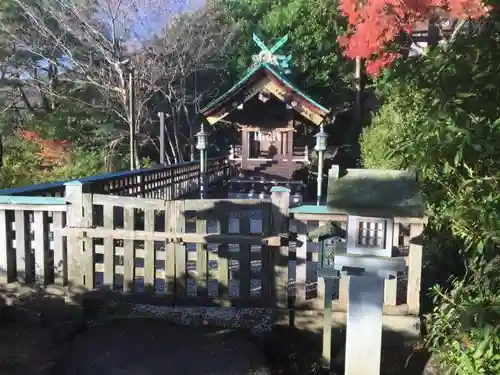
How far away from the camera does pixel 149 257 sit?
190 inches

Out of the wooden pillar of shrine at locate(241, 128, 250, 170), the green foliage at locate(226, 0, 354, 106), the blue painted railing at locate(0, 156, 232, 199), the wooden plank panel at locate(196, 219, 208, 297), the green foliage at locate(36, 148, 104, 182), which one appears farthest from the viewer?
the green foliage at locate(226, 0, 354, 106)

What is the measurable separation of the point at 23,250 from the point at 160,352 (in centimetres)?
185

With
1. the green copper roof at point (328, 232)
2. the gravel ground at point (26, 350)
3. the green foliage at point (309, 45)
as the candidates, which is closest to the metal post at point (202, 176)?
the green foliage at point (309, 45)

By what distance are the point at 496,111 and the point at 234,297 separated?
2.87m

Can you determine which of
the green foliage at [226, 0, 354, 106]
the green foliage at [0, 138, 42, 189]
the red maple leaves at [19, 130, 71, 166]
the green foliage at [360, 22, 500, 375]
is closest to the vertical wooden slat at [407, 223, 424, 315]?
the green foliage at [360, 22, 500, 375]

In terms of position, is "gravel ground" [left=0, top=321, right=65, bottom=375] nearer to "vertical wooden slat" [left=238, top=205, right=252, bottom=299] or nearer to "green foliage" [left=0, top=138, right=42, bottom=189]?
"vertical wooden slat" [left=238, top=205, right=252, bottom=299]

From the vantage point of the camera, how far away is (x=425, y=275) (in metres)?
5.62

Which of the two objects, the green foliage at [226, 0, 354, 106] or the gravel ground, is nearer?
the gravel ground

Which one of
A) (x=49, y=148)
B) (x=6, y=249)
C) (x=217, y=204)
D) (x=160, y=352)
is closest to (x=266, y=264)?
(x=217, y=204)

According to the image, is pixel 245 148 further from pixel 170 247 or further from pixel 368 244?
pixel 368 244

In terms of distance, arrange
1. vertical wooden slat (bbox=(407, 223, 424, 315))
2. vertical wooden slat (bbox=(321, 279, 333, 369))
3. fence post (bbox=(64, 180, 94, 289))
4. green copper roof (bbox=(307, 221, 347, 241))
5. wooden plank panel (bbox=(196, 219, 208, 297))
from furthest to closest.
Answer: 1. fence post (bbox=(64, 180, 94, 289))
2. wooden plank panel (bbox=(196, 219, 208, 297))
3. vertical wooden slat (bbox=(407, 223, 424, 315))
4. vertical wooden slat (bbox=(321, 279, 333, 369))
5. green copper roof (bbox=(307, 221, 347, 241))

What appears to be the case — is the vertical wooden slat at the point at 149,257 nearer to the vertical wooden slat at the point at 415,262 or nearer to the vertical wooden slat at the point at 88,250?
the vertical wooden slat at the point at 88,250

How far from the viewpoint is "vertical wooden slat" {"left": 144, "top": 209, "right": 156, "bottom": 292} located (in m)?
4.75

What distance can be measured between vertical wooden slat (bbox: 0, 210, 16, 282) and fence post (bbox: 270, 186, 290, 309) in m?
2.70
